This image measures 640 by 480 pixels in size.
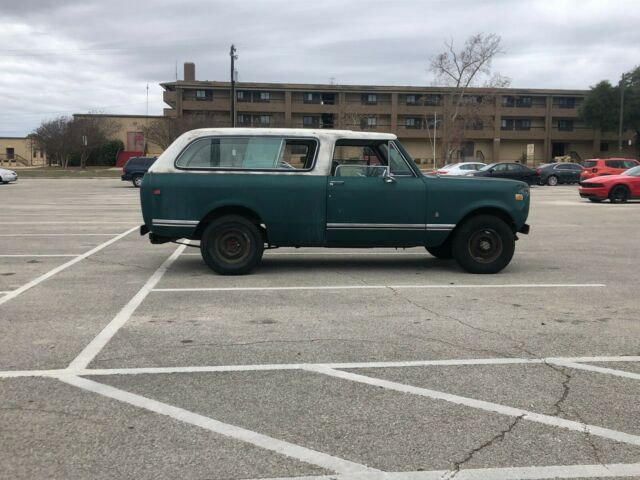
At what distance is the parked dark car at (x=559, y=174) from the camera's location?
38500 millimetres

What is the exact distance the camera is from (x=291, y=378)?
4590mm

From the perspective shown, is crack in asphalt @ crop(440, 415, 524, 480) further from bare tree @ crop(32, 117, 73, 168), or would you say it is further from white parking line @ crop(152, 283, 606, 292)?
bare tree @ crop(32, 117, 73, 168)

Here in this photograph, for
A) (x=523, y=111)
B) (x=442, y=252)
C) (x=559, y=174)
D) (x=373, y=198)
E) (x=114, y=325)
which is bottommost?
(x=114, y=325)

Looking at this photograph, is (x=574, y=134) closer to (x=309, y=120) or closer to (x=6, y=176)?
(x=309, y=120)

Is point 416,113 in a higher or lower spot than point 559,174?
higher

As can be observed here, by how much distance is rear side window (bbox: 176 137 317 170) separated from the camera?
854 centimetres

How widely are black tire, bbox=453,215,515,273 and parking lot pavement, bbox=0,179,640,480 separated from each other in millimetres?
365

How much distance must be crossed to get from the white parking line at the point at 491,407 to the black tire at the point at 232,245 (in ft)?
13.1

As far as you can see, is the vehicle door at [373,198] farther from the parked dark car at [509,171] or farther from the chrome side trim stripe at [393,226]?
the parked dark car at [509,171]

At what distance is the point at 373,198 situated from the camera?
859 cm

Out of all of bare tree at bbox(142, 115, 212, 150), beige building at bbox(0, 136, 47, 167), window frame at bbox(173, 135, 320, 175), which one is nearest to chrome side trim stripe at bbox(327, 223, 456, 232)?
window frame at bbox(173, 135, 320, 175)

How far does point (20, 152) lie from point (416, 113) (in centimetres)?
5756

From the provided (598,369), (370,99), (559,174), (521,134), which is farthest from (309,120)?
(598,369)

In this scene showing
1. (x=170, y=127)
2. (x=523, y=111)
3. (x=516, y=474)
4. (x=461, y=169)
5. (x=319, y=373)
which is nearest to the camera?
Answer: (x=516, y=474)
